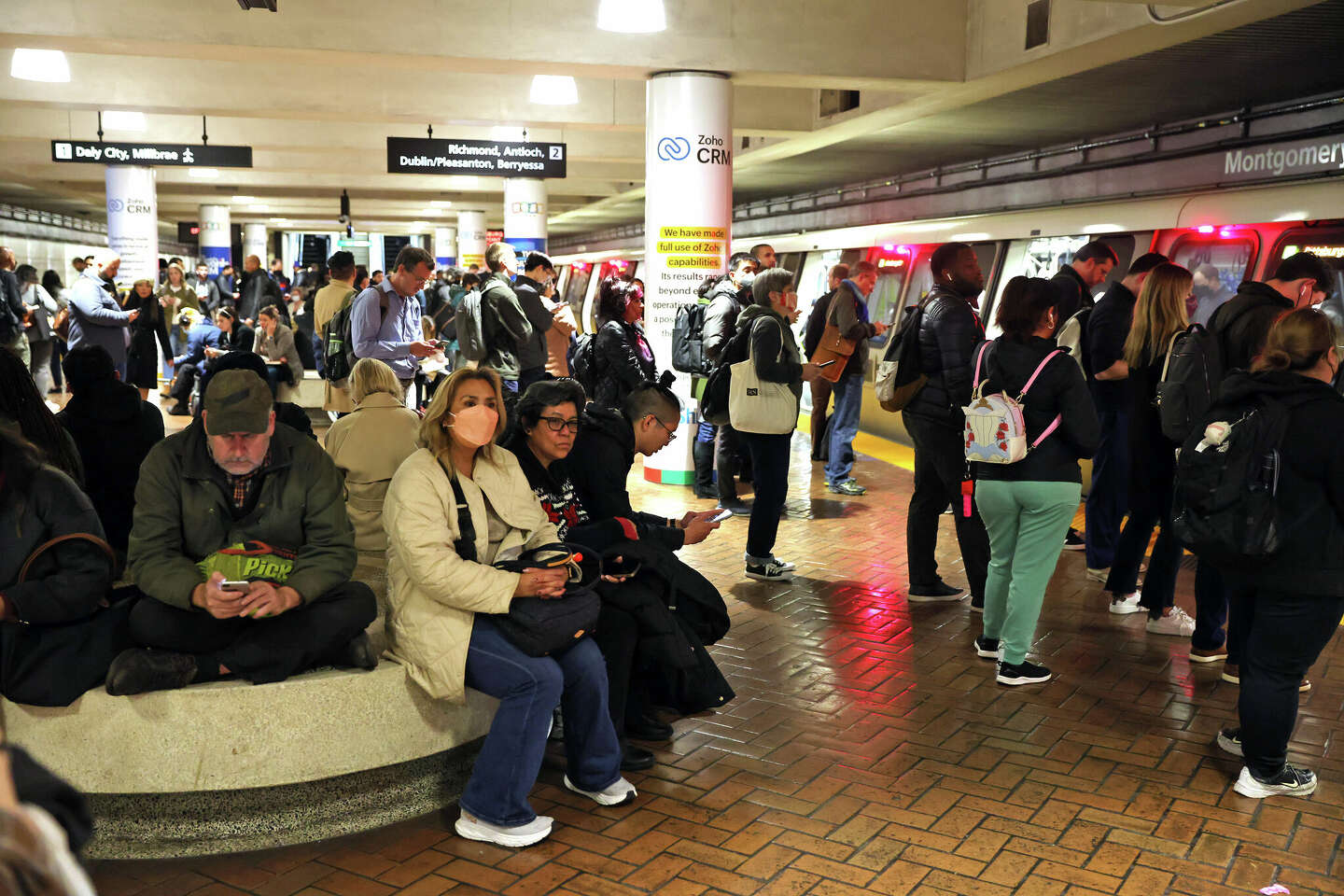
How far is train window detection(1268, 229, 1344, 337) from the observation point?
7.88 metres

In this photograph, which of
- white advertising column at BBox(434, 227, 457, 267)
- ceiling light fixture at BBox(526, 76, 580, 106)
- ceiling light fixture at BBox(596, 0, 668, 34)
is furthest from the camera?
white advertising column at BBox(434, 227, 457, 267)

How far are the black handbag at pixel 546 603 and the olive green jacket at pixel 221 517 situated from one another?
0.38 m

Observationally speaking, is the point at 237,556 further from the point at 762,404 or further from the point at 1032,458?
the point at 762,404

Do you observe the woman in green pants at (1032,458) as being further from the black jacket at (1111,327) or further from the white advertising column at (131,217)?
the white advertising column at (131,217)

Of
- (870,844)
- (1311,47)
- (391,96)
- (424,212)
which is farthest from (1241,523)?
(424,212)

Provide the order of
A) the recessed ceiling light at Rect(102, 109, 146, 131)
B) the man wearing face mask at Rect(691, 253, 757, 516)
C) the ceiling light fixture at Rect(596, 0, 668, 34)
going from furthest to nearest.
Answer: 1. the recessed ceiling light at Rect(102, 109, 146, 131)
2. the ceiling light fixture at Rect(596, 0, 668, 34)
3. the man wearing face mask at Rect(691, 253, 757, 516)

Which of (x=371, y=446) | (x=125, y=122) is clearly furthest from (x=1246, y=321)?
(x=125, y=122)

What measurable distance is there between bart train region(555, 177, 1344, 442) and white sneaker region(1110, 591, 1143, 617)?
2.89m

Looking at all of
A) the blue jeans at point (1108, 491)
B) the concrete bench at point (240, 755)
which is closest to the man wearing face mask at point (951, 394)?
the blue jeans at point (1108, 491)

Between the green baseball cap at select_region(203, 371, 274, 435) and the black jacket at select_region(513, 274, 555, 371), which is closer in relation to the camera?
the green baseball cap at select_region(203, 371, 274, 435)

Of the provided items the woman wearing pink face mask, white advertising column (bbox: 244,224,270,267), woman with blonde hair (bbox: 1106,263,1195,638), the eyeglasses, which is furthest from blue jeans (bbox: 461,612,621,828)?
white advertising column (bbox: 244,224,270,267)

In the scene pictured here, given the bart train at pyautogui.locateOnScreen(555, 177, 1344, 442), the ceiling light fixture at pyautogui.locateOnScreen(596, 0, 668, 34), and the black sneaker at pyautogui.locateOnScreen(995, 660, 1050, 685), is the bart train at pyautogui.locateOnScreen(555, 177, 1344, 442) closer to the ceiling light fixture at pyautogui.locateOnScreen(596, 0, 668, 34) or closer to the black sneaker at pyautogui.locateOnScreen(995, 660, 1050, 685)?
the ceiling light fixture at pyautogui.locateOnScreen(596, 0, 668, 34)

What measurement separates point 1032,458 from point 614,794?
2.28 meters

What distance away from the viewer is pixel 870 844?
146 inches
